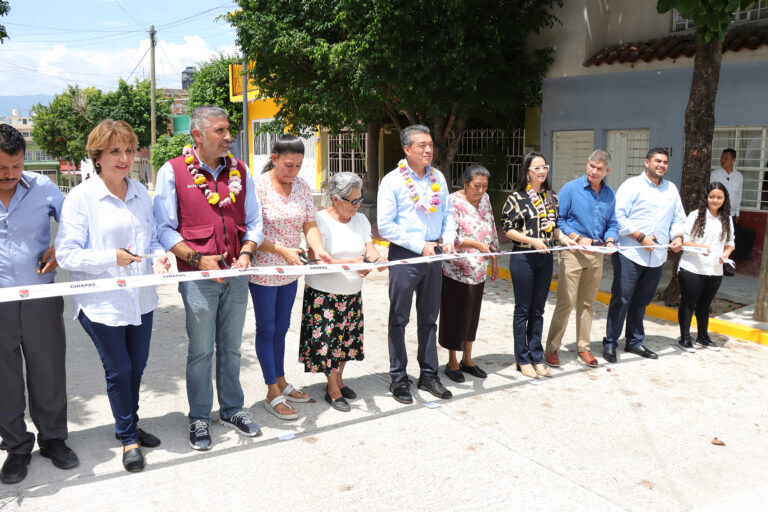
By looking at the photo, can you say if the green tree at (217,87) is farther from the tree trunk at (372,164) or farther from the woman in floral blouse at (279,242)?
the woman in floral blouse at (279,242)

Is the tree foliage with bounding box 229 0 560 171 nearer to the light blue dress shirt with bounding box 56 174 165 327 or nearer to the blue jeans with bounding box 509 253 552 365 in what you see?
the blue jeans with bounding box 509 253 552 365

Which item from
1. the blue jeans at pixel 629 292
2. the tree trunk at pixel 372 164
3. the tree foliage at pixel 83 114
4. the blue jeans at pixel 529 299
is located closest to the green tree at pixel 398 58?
the tree trunk at pixel 372 164

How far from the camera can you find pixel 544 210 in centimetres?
570

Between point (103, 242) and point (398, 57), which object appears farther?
point (398, 57)

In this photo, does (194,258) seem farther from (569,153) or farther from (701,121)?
(569,153)

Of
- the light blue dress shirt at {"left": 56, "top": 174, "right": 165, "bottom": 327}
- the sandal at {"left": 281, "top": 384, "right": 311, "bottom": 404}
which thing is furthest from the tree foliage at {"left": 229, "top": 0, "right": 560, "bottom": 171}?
the light blue dress shirt at {"left": 56, "top": 174, "right": 165, "bottom": 327}

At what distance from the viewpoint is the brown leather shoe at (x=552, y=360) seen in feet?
19.8

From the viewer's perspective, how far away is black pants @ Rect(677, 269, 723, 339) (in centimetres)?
653

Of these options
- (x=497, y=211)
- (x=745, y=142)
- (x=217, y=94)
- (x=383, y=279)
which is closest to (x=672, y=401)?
(x=383, y=279)

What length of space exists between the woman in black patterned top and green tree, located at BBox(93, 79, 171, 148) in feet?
135

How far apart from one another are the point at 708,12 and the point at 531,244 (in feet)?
12.6

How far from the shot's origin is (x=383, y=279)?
10430mm

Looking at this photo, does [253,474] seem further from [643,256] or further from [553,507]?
[643,256]

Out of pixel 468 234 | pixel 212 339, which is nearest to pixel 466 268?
pixel 468 234
